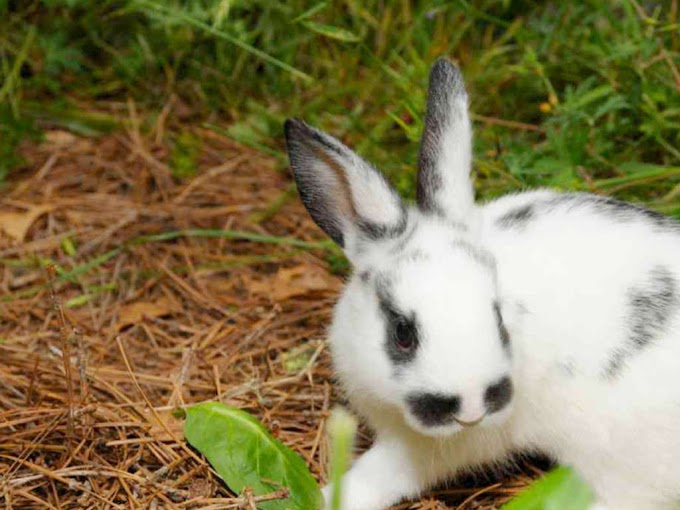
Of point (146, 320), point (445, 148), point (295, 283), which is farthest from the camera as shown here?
point (295, 283)

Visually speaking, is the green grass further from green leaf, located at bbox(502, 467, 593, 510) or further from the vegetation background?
green leaf, located at bbox(502, 467, 593, 510)

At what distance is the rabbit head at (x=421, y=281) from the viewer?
262 centimetres

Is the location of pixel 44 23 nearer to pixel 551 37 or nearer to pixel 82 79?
pixel 82 79

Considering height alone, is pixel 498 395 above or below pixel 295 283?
above

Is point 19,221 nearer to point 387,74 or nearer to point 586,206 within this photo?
point 387,74

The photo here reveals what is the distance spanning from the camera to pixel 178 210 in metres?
4.66

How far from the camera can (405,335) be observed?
8.98 feet

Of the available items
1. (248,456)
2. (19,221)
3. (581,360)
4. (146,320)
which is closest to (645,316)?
(581,360)

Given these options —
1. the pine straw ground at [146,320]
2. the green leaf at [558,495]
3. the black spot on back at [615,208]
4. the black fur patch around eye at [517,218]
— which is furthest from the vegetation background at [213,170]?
the green leaf at [558,495]

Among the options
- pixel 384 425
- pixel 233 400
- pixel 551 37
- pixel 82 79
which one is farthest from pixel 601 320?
pixel 82 79

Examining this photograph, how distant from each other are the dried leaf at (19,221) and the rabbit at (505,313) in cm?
183

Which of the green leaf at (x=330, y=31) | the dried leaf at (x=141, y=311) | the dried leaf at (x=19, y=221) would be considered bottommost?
the dried leaf at (x=19, y=221)

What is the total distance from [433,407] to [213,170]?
8.35 feet

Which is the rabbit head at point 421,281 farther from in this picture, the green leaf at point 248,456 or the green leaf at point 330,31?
the green leaf at point 330,31
